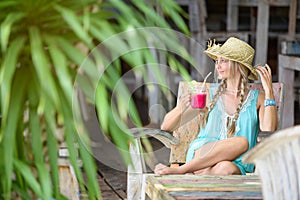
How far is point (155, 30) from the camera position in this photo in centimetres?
189

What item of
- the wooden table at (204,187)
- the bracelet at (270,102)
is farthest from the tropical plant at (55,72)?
the bracelet at (270,102)

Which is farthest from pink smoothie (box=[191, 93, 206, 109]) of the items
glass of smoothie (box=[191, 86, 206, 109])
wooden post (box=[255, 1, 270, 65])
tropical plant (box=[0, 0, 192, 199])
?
wooden post (box=[255, 1, 270, 65])

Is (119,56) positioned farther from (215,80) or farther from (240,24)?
(240,24)

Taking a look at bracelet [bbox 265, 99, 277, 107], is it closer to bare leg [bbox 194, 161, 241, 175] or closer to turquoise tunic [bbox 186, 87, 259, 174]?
turquoise tunic [bbox 186, 87, 259, 174]

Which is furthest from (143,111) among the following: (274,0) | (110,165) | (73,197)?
(73,197)

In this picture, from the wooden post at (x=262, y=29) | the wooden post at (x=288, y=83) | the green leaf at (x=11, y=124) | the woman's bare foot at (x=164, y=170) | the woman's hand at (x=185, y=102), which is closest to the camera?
the green leaf at (x=11, y=124)

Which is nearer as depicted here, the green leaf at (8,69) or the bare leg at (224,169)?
the green leaf at (8,69)

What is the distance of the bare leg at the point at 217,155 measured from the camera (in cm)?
352

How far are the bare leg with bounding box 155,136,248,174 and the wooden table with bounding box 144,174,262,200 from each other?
1.94 ft

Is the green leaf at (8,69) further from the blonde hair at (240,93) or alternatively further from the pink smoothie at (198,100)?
the blonde hair at (240,93)

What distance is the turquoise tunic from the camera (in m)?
3.63

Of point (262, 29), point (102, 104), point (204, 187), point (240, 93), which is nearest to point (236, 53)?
point (240, 93)

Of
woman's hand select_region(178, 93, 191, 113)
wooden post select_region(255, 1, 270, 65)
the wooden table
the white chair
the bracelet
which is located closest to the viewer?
the white chair

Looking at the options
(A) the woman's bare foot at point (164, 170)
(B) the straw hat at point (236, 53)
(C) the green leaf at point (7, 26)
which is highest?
(B) the straw hat at point (236, 53)
